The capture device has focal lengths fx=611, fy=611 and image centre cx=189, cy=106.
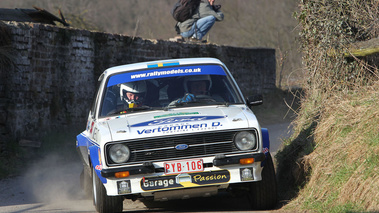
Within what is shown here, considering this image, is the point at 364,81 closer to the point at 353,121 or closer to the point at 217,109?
the point at 353,121

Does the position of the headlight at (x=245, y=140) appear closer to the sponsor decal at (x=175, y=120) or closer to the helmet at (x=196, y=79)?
the sponsor decal at (x=175, y=120)

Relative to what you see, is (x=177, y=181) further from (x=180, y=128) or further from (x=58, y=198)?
(x=58, y=198)

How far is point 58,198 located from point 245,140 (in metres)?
3.44

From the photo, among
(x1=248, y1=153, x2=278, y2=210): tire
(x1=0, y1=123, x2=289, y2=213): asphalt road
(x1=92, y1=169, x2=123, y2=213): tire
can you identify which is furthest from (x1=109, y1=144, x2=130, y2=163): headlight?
(x1=248, y1=153, x2=278, y2=210): tire

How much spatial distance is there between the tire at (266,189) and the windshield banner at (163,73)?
5.09 ft

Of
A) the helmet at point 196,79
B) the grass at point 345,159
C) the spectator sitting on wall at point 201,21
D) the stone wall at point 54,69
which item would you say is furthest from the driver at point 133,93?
the spectator sitting on wall at point 201,21

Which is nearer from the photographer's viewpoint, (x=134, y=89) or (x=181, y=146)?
(x=181, y=146)

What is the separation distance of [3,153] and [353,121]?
6.50 meters

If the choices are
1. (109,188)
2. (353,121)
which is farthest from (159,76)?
(353,121)

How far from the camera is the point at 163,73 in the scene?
7578 millimetres

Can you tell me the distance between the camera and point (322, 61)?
890cm

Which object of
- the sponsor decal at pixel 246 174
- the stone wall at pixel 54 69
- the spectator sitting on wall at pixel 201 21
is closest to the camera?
the sponsor decal at pixel 246 174

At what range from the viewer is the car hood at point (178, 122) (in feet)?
20.6

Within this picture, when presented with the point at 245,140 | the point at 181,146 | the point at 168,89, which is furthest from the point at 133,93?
the point at 245,140
